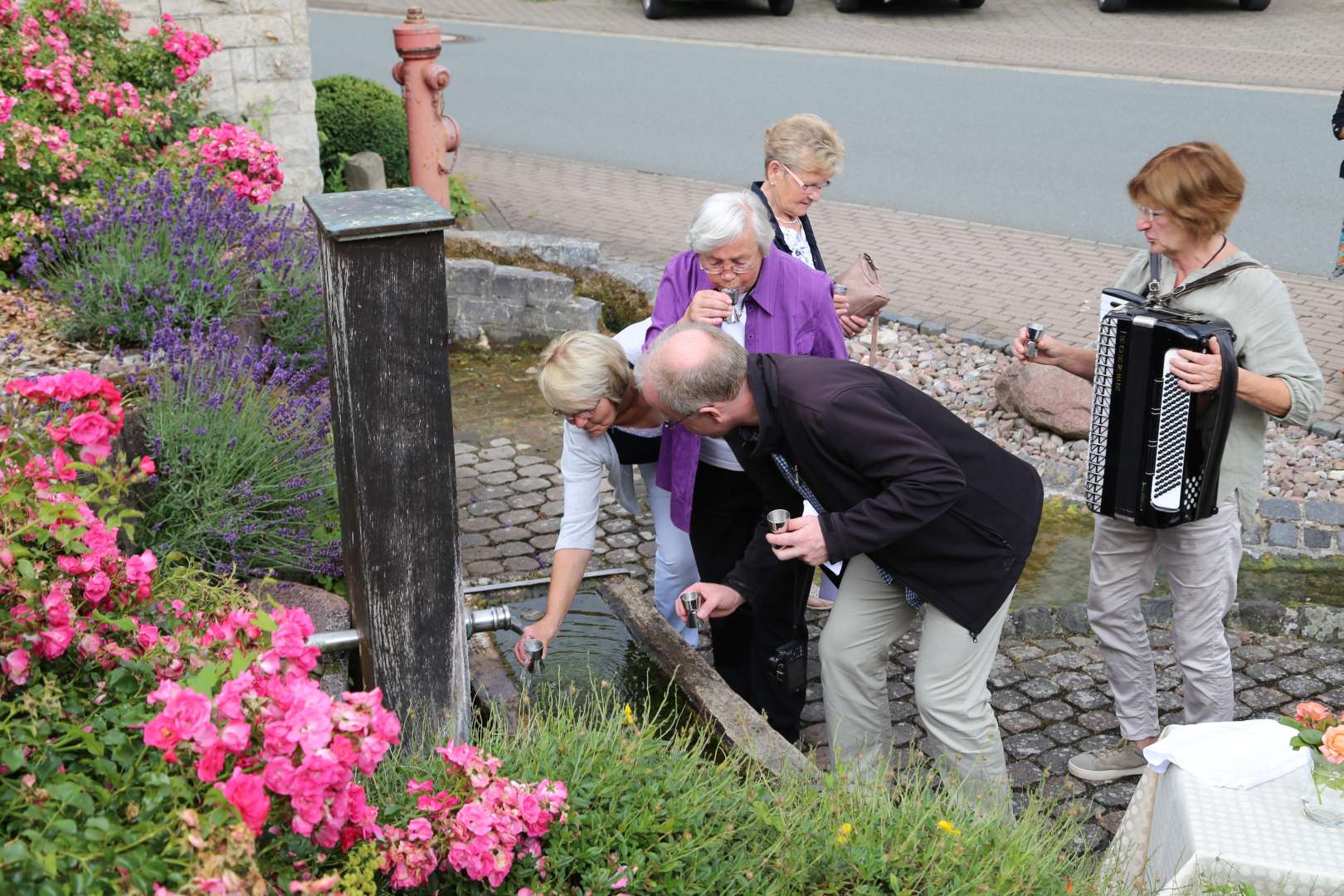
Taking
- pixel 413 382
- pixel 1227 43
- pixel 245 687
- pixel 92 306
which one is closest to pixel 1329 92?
pixel 1227 43

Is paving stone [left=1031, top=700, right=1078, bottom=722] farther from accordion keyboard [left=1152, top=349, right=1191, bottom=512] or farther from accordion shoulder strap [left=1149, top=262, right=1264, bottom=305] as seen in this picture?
accordion shoulder strap [left=1149, top=262, right=1264, bottom=305]

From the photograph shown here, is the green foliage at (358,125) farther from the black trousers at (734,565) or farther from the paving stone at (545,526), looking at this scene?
the black trousers at (734,565)

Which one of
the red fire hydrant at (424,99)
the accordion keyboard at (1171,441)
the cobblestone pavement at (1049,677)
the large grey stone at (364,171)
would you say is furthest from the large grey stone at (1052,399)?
the large grey stone at (364,171)

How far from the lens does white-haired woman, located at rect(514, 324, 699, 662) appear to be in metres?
3.39

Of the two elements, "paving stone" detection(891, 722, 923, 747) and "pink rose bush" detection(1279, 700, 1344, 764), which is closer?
"pink rose bush" detection(1279, 700, 1344, 764)

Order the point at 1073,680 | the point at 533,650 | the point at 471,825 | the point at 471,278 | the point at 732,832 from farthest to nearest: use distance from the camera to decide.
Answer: the point at 471,278 → the point at 1073,680 → the point at 533,650 → the point at 732,832 → the point at 471,825

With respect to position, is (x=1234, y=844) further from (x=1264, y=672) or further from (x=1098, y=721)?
(x=1264, y=672)

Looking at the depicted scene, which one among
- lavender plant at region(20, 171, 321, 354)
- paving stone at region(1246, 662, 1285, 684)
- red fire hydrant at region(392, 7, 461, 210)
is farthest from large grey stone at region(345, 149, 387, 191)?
paving stone at region(1246, 662, 1285, 684)

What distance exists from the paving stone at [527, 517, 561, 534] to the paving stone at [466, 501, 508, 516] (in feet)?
0.65

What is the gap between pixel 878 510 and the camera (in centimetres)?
308

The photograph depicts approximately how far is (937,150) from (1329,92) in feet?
14.5

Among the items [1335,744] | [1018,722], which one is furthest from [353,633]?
[1018,722]

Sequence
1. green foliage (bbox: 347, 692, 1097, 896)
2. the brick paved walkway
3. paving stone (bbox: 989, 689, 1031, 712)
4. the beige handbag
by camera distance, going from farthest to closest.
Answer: the brick paved walkway < the beige handbag < paving stone (bbox: 989, 689, 1031, 712) < green foliage (bbox: 347, 692, 1097, 896)

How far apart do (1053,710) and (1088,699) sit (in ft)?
0.50
